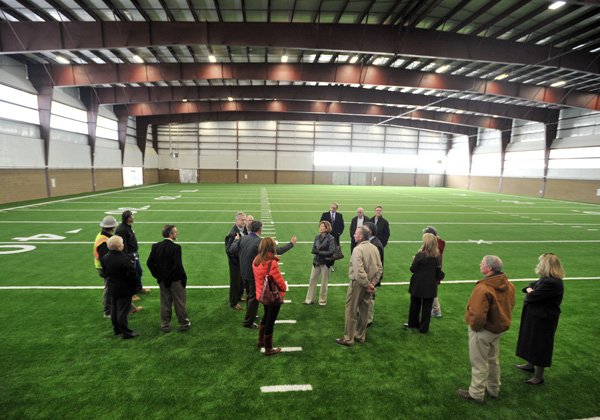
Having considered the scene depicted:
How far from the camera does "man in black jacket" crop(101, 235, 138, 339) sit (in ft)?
16.7

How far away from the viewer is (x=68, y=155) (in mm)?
25938

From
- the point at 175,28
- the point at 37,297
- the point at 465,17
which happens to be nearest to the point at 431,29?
the point at 465,17

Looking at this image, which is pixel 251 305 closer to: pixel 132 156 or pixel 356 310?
pixel 356 310

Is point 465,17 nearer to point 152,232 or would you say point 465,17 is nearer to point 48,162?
point 152,232

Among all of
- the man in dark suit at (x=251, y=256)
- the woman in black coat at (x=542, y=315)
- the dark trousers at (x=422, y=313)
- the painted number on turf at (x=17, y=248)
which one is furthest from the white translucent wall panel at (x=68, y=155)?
the woman in black coat at (x=542, y=315)

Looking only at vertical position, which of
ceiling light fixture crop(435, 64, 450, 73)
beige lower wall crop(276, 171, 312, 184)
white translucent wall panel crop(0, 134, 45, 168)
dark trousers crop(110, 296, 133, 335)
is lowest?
dark trousers crop(110, 296, 133, 335)

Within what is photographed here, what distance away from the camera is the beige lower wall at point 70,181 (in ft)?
80.3

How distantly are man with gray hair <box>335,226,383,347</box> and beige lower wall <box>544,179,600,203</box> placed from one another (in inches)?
1377

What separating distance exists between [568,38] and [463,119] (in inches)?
876

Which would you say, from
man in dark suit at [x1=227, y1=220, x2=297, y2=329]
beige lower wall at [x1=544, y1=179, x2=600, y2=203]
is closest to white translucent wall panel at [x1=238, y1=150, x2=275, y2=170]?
beige lower wall at [x1=544, y1=179, x2=600, y2=203]

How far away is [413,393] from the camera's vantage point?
168 inches

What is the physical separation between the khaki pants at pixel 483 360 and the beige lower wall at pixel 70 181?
2873 cm

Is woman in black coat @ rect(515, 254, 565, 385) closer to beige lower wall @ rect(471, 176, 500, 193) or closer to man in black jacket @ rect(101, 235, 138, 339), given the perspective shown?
man in black jacket @ rect(101, 235, 138, 339)

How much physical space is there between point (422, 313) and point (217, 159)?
43838mm
